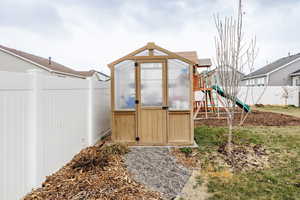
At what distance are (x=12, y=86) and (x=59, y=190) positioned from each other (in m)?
1.55

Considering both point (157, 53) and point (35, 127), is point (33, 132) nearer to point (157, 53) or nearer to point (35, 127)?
point (35, 127)

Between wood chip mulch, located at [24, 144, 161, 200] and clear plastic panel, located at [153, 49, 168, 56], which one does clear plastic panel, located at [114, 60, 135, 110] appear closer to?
clear plastic panel, located at [153, 49, 168, 56]

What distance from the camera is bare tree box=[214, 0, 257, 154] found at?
3.54 m

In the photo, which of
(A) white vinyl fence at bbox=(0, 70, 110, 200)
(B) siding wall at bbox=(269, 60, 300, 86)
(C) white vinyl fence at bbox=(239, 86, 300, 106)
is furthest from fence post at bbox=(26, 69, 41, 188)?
(B) siding wall at bbox=(269, 60, 300, 86)

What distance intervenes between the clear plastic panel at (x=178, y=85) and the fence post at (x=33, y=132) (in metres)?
3.03

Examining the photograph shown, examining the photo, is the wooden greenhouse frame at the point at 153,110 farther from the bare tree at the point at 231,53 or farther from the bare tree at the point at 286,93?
the bare tree at the point at 286,93

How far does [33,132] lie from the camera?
7.57 ft

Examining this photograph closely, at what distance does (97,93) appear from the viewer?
16.3 ft

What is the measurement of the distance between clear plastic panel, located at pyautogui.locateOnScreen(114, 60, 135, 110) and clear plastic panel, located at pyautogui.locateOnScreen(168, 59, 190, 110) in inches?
39.4

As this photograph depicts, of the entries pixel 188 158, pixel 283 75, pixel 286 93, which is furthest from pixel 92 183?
pixel 283 75

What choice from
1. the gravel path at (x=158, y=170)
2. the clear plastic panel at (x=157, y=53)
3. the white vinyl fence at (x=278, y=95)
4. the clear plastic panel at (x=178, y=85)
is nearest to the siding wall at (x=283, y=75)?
the white vinyl fence at (x=278, y=95)

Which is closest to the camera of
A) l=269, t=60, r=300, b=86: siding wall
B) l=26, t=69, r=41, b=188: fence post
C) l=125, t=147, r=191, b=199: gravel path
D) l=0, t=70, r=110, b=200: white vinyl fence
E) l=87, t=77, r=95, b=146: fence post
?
l=0, t=70, r=110, b=200: white vinyl fence

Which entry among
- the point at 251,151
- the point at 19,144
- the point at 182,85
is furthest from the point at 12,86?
the point at 251,151

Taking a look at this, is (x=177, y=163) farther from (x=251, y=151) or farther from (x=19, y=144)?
(x=19, y=144)
